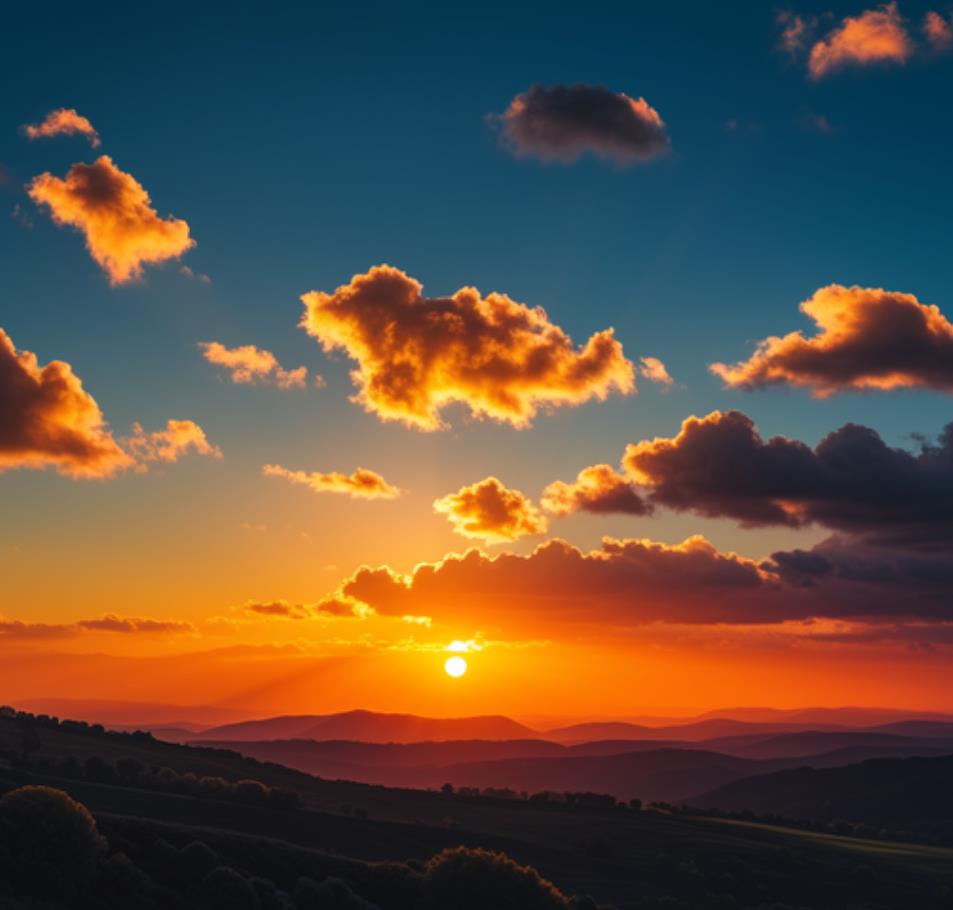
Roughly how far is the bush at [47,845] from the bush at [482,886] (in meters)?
27.9

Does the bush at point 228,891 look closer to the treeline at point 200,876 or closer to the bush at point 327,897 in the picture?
the treeline at point 200,876

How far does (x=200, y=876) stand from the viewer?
63.9m

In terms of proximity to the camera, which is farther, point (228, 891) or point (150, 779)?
point (150, 779)

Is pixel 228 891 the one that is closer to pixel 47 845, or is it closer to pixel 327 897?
pixel 327 897

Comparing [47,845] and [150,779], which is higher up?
[47,845]

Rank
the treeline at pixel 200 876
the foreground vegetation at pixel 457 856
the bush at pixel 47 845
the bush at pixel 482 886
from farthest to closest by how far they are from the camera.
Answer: the foreground vegetation at pixel 457 856, the bush at pixel 482 886, the treeline at pixel 200 876, the bush at pixel 47 845

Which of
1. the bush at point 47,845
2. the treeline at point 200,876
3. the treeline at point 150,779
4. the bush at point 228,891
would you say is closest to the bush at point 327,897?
the treeline at point 200,876

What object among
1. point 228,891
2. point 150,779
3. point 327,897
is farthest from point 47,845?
point 150,779

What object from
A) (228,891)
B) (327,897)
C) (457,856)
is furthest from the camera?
(457,856)

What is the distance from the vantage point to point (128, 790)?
6201 inches

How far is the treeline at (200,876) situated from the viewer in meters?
52.8

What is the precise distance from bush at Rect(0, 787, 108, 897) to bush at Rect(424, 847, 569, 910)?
27896 millimetres

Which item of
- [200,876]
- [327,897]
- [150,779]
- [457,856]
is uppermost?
[200,876]

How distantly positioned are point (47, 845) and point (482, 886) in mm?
32987
